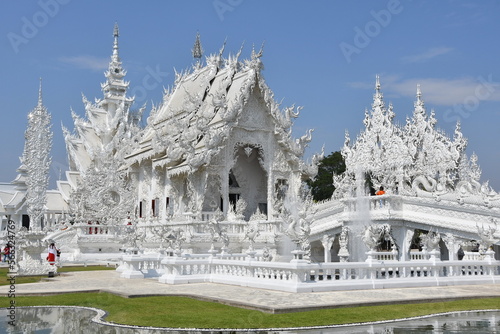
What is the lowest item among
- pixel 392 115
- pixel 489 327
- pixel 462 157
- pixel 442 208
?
pixel 489 327

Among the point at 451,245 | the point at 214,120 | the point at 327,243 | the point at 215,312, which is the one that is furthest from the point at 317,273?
the point at 214,120

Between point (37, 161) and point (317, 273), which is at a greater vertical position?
point (37, 161)

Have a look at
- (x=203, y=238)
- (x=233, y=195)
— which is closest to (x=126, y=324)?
(x=203, y=238)

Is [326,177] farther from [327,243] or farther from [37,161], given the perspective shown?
[37,161]

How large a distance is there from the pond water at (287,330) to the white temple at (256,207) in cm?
359

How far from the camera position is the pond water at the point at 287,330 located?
7.96 meters

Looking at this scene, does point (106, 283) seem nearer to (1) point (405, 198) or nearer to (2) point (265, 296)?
(2) point (265, 296)

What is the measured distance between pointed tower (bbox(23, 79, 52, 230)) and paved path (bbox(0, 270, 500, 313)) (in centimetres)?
508

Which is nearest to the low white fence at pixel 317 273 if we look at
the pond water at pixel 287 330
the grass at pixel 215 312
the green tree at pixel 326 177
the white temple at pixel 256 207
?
the white temple at pixel 256 207

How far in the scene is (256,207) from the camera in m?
29.7

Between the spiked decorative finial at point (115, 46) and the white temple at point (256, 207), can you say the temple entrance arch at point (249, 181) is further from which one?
the spiked decorative finial at point (115, 46)

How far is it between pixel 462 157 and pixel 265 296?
34553 millimetres

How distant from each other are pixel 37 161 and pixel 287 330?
1576 centimetres

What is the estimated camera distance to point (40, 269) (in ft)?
60.6
